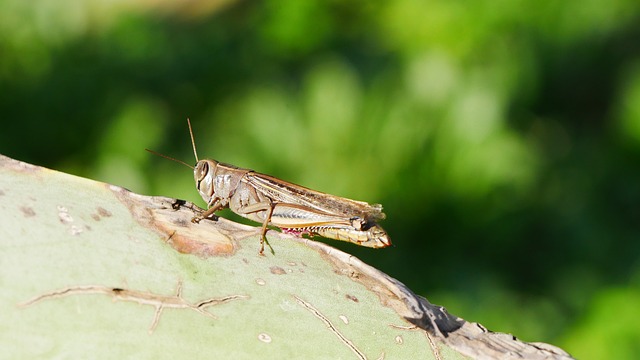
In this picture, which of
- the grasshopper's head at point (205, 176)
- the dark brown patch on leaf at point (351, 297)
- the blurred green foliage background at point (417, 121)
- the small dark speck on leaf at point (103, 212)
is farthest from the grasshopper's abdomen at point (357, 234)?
the blurred green foliage background at point (417, 121)

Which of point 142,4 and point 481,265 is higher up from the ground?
point 142,4

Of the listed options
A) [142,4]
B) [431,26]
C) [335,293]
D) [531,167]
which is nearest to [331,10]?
[431,26]

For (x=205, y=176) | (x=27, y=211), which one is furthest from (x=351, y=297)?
(x=205, y=176)

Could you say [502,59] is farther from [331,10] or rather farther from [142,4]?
[142,4]

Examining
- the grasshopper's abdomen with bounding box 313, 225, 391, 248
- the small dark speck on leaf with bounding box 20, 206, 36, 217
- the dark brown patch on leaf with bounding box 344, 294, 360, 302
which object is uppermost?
the grasshopper's abdomen with bounding box 313, 225, 391, 248

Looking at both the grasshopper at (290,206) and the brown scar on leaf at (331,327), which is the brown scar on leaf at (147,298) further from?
the grasshopper at (290,206)

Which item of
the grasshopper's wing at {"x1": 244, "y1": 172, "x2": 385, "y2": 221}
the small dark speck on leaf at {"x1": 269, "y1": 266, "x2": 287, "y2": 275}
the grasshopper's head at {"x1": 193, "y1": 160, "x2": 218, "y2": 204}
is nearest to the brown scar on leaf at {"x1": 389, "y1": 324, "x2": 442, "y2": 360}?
the small dark speck on leaf at {"x1": 269, "y1": 266, "x2": 287, "y2": 275}

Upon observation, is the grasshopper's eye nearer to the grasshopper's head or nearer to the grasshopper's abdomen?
the grasshopper's head

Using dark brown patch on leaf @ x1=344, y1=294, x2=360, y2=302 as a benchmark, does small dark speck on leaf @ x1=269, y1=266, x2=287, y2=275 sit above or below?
below
